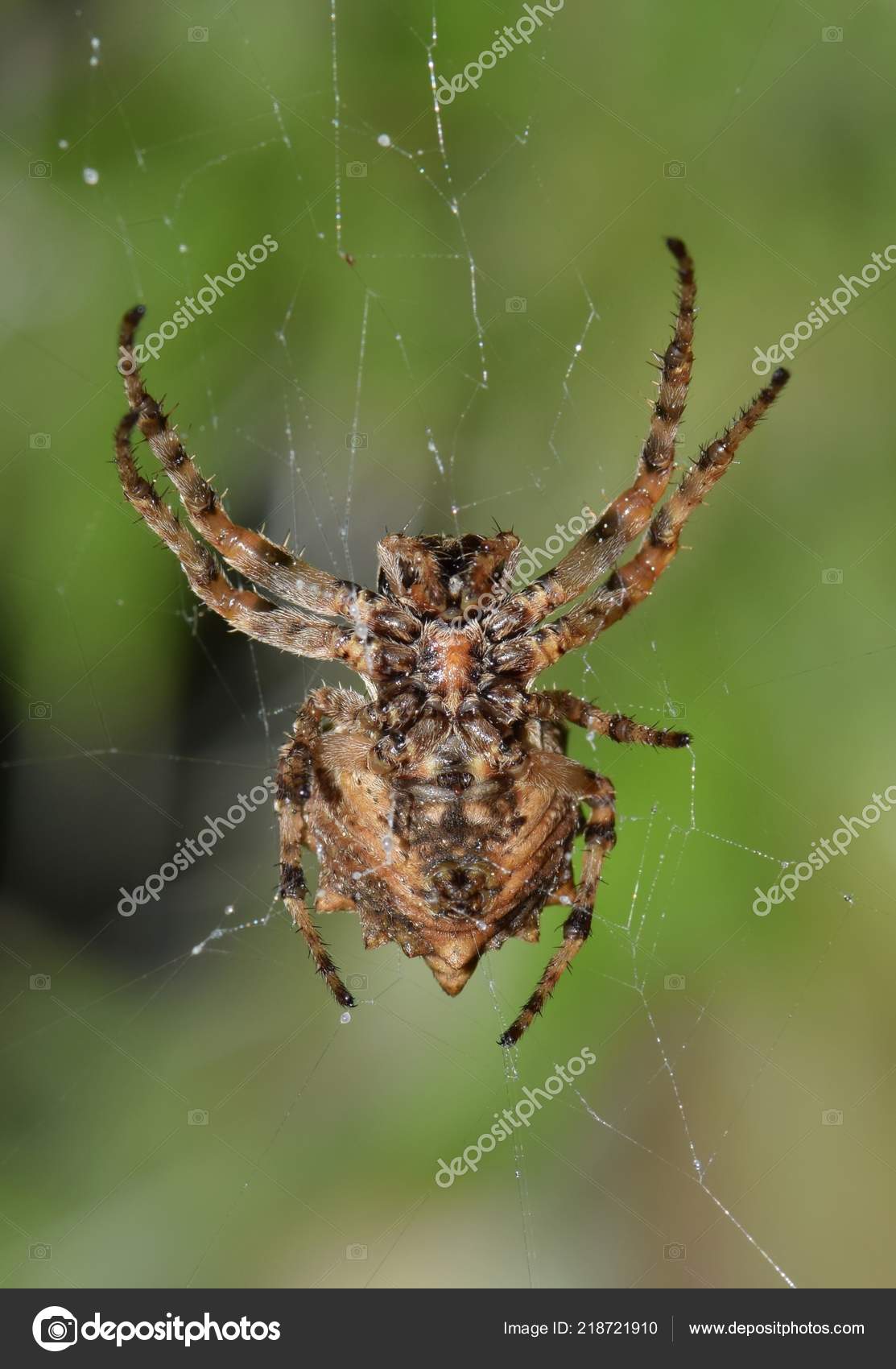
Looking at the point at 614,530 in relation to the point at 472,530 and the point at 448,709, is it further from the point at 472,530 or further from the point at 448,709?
the point at 472,530

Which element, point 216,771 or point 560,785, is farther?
point 216,771

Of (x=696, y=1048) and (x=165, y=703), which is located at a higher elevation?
(x=165, y=703)

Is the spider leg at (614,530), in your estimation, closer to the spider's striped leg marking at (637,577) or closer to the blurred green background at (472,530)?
the spider's striped leg marking at (637,577)

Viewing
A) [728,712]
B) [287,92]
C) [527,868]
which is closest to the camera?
[527,868]

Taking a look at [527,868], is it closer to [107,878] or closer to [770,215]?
[107,878]

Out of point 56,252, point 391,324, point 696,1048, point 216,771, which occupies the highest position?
point 56,252

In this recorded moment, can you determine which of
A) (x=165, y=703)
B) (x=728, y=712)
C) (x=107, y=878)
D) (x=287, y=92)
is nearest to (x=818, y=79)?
(x=287, y=92)
